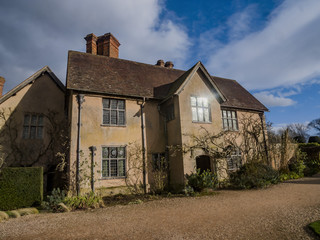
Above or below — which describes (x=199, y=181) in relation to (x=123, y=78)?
below

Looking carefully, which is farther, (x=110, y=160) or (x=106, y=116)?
(x=106, y=116)

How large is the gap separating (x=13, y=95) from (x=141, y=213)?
444 inches

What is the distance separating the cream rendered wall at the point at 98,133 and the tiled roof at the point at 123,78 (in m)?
0.82

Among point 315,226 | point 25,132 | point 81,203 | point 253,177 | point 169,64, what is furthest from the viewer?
point 169,64

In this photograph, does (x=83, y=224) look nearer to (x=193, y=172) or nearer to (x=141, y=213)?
(x=141, y=213)

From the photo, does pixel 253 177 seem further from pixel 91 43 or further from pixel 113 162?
pixel 91 43

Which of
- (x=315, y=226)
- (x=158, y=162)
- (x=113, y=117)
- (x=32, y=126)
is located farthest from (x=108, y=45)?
(x=315, y=226)

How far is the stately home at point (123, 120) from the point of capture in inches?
432

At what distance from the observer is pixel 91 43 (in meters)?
16.0

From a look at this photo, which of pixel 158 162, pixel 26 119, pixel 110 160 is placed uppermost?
pixel 26 119

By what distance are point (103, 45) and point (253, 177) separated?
14.9 meters

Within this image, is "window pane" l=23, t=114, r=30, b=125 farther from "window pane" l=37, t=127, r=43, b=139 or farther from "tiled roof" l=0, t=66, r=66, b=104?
"tiled roof" l=0, t=66, r=66, b=104

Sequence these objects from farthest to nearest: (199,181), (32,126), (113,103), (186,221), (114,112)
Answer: (32,126) → (113,103) → (114,112) → (199,181) → (186,221)

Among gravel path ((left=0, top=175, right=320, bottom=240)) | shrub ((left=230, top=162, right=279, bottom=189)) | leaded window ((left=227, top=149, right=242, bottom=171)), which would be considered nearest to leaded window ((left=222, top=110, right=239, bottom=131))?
leaded window ((left=227, top=149, right=242, bottom=171))
